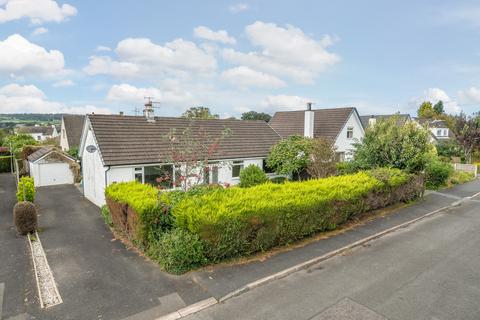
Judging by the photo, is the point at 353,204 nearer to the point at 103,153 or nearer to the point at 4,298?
the point at 4,298

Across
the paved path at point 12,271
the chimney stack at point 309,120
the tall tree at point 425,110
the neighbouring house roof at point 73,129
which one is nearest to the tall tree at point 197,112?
the neighbouring house roof at point 73,129

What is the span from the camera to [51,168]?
2308 cm

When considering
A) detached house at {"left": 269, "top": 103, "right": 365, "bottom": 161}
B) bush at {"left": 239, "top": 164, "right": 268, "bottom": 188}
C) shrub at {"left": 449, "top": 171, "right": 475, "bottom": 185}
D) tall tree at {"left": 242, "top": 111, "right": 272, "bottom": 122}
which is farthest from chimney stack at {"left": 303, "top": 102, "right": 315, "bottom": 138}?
tall tree at {"left": 242, "top": 111, "right": 272, "bottom": 122}

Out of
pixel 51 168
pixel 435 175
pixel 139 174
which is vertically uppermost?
pixel 139 174

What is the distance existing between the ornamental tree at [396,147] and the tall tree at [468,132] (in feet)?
64.3

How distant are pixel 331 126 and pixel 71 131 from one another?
3349 centimetres

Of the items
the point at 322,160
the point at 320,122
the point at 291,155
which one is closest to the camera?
the point at 322,160

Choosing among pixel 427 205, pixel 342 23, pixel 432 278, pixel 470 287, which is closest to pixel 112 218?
pixel 432 278

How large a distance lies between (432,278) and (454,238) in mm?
4071

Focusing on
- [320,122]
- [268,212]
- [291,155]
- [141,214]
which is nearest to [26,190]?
[141,214]

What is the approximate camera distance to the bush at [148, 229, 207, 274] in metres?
7.32

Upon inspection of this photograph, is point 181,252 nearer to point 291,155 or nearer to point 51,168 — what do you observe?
point 291,155

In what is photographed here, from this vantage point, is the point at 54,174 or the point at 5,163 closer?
the point at 54,174

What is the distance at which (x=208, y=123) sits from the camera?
2131 centimetres
